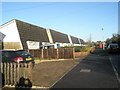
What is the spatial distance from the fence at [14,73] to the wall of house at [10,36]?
1621cm

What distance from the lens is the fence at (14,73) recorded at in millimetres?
5537

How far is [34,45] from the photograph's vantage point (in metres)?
25.6

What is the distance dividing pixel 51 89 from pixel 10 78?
190cm

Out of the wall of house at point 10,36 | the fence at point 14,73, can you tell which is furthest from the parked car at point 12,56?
the wall of house at point 10,36

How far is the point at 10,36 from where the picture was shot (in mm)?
22359

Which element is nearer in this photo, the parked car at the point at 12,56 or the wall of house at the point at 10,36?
the parked car at the point at 12,56

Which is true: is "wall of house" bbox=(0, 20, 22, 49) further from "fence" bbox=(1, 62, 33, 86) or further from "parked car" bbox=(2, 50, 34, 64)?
"fence" bbox=(1, 62, 33, 86)

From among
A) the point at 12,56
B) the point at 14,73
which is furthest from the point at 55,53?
the point at 14,73

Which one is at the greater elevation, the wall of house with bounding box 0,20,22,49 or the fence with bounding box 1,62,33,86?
the wall of house with bounding box 0,20,22,49

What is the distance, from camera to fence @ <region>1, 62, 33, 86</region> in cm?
554

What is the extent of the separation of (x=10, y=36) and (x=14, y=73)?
59.6 feet

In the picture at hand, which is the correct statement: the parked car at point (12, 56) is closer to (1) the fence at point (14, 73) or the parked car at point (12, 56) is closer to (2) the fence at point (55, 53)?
Result: (1) the fence at point (14, 73)

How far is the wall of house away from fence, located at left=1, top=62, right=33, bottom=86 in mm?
16213

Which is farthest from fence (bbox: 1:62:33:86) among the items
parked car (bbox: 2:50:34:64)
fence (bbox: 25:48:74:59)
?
fence (bbox: 25:48:74:59)
